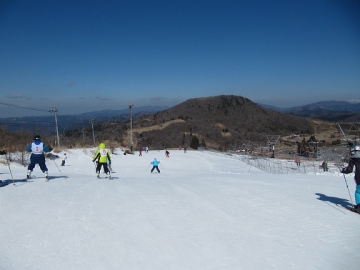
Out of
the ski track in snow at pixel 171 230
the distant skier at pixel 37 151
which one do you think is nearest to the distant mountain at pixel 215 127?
the distant skier at pixel 37 151

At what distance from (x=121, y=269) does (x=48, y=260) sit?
111 cm

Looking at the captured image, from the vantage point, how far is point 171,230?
16.7ft

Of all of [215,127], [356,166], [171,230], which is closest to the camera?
[171,230]

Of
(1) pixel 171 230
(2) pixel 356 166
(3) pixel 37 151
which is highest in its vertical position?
(3) pixel 37 151

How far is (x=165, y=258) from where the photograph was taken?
406 centimetres

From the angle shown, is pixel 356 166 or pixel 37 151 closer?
pixel 356 166

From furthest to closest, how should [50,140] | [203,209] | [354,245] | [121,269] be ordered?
[50,140], [203,209], [354,245], [121,269]

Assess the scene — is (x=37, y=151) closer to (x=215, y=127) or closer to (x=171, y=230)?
→ (x=171, y=230)

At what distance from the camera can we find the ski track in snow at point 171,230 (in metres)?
4.03

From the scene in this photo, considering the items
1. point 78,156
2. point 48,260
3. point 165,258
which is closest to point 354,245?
point 165,258

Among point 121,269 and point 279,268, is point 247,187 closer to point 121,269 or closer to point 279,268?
point 279,268

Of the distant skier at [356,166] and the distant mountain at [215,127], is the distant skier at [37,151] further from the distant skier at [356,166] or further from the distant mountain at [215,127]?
the distant mountain at [215,127]

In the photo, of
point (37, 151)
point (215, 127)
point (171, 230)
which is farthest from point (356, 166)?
point (215, 127)

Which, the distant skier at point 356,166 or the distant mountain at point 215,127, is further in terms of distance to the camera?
the distant mountain at point 215,127
